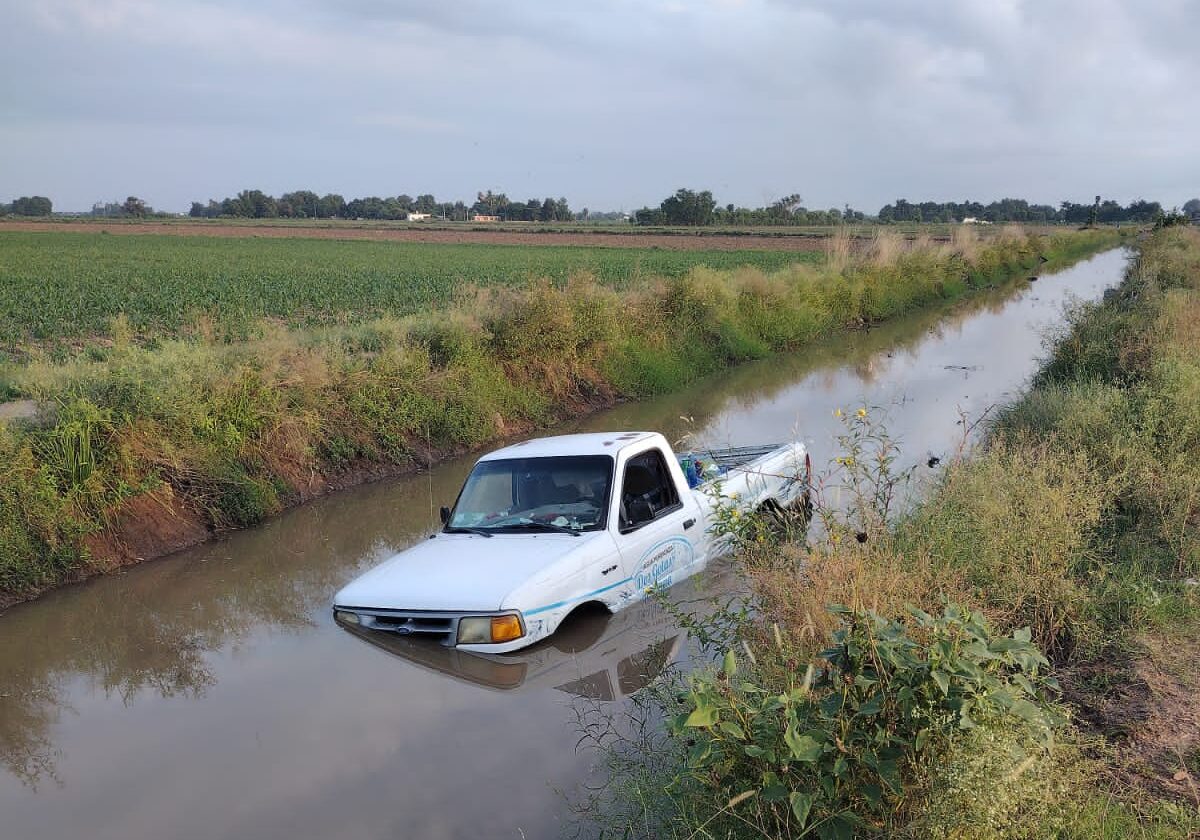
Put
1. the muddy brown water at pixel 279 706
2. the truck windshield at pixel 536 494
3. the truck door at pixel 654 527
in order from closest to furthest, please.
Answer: the muddy brown water at pixel 279 706 → the truck door at pixel 654 527 → the truck windshield at pixel 536 494

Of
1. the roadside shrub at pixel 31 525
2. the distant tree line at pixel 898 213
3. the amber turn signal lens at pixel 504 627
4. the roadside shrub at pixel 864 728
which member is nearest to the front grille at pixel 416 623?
the amber turn signal lens at pixel 504 627

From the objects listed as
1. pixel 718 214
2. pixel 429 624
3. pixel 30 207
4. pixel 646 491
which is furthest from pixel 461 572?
pixel 30 207

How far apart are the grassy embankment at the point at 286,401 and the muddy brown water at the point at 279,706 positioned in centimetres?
56

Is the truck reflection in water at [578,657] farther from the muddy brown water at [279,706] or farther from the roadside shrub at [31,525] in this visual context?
the roadside shrub at [31,525]

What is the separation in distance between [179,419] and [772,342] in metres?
18.2

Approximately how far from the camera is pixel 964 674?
371 cm

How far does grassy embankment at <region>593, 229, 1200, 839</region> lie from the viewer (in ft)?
12.3

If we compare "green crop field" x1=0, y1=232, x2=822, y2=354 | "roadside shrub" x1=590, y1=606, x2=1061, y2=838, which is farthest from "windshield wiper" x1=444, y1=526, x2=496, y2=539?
"green crop field" x1=0, y1=232, x2=822, y2=354

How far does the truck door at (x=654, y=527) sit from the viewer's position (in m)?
7.80

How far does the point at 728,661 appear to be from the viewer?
377cm

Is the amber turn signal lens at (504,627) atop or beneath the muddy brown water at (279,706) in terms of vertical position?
atop

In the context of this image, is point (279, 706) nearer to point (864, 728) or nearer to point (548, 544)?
point (548, 544)

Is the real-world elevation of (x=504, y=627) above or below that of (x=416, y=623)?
above

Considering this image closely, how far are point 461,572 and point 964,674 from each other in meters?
4.27
